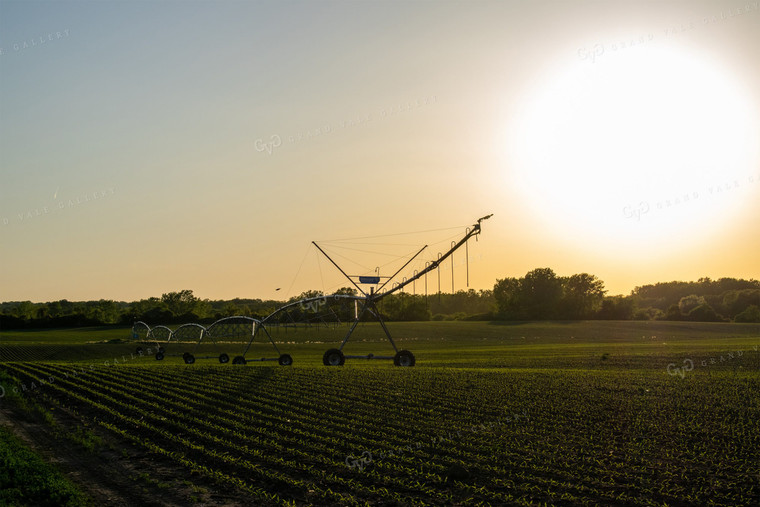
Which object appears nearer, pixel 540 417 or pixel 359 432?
pixel 359 432

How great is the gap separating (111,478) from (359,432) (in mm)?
8427

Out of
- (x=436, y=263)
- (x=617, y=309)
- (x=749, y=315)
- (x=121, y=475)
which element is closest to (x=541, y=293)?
(x=617, y=309)

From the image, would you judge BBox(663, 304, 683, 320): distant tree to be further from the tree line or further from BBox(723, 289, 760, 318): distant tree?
BBox(723, 289, 760, 318): distant tree

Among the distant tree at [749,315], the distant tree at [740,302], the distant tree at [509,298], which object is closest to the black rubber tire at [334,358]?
the distant tree at [509,298]

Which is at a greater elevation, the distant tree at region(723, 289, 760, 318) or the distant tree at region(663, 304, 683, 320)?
the distant tree at region(723, 289, 760, 318)

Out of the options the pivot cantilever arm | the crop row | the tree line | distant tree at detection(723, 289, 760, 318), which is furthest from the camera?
distant tree at detection(723, 289, 760, 318)

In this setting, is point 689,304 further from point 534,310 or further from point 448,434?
point 448,434

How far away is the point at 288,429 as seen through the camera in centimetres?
2300

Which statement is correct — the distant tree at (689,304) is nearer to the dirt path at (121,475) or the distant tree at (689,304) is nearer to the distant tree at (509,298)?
the distant tree at (509,298)

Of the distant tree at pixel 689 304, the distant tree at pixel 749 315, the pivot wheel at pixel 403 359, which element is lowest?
the pivot wheel at pixel 403 359

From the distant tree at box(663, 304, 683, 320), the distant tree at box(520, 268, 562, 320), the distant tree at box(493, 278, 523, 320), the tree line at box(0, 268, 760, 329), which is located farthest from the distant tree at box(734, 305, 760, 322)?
the distant tree at box(493, 278, 523, 320)

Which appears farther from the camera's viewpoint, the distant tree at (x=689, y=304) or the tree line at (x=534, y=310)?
the distant tree at (x=689, y=304)

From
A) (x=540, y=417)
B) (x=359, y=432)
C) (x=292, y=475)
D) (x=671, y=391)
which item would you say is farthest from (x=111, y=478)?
(x=671, y=391)

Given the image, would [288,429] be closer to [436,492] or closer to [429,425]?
[429,425]
